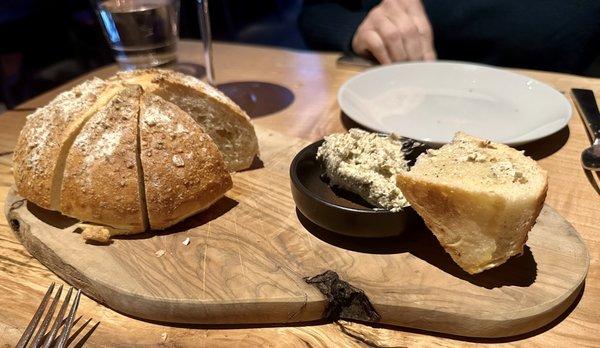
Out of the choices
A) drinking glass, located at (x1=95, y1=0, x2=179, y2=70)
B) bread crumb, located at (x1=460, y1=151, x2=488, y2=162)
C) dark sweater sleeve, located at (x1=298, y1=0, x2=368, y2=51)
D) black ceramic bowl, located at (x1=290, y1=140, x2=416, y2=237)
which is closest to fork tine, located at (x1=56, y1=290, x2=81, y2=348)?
black ceramic bowl, located at (x1=290, y1=140, x2=416, y2=237)

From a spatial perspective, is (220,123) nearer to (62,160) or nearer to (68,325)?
(62,160)

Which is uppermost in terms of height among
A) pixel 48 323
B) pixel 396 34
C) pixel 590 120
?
pixel 48 323

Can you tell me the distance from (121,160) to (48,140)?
0.78 feet

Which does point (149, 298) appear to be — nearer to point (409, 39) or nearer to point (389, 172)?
point (389, 172)

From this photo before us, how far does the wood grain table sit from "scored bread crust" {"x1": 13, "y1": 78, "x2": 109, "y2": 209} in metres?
0.15

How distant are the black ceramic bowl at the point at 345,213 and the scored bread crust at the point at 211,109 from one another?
28 centimetres

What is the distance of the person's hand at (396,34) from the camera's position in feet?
7.82

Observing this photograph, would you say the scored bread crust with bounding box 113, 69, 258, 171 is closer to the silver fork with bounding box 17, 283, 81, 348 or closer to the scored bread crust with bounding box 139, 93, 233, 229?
the scored bread crust with bounding box 139, 93, 233, 229

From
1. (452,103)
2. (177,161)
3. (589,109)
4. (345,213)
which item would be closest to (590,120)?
(589,109)

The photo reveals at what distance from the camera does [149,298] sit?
1.04m

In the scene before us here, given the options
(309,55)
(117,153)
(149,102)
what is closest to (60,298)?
(117,153)

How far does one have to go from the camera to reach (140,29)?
191 cm

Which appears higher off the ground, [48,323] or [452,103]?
[48,323]

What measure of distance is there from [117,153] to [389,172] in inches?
26.1
